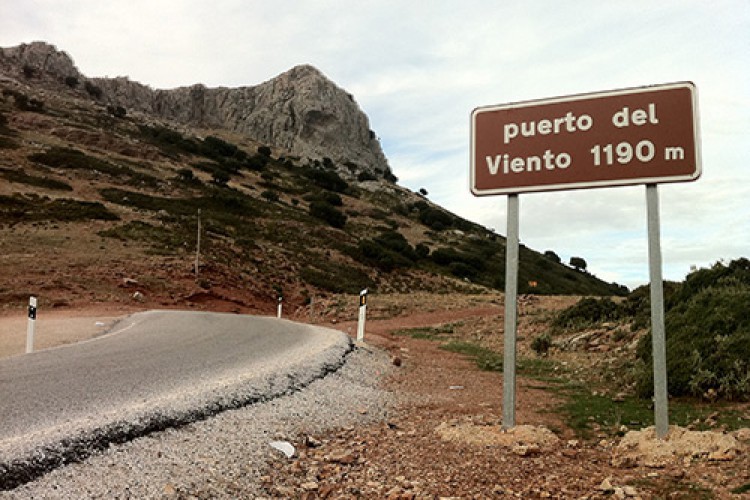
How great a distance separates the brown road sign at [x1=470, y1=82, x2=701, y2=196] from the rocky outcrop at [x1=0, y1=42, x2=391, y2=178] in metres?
118

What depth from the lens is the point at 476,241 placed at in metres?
69.9

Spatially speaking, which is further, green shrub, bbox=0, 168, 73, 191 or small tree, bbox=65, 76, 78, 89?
small tree, bbox=65, 76, 78, 89

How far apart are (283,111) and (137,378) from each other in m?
136

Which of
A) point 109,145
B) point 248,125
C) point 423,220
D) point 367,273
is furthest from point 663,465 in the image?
point 248,125

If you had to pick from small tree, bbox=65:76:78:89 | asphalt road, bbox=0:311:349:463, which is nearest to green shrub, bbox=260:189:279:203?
asphalt road, bbox=0:311:349:463

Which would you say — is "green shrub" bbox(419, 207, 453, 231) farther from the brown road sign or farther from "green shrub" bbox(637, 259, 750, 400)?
the brown road sign

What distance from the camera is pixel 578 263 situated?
8106cm

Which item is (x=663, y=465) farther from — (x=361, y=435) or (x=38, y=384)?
(x=38, y=384)

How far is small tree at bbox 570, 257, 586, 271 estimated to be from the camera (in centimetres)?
8069

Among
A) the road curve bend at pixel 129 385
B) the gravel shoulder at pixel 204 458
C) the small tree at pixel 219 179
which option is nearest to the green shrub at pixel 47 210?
the small tree at pixel 219 179

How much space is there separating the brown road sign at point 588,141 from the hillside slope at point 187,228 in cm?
2554


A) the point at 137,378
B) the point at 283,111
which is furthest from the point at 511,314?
the point at 283,111

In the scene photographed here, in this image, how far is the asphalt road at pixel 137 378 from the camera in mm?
4602

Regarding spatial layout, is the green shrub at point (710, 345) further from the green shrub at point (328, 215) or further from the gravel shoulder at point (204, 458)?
the green shrub at point (328, 215)
